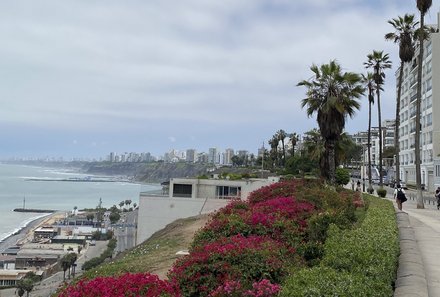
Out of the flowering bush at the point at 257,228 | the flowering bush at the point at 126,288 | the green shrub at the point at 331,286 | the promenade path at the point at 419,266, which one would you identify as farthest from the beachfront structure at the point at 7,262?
the green shrub at the point at 331,286

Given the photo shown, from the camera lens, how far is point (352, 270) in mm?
5480

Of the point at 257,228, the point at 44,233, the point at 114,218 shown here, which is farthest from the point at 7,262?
the point at 257,228

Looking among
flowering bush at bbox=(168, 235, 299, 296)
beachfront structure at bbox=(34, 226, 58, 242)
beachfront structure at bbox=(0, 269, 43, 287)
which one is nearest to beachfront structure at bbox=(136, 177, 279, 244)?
flowering bush at bbox=(168, 235, 299, 296)

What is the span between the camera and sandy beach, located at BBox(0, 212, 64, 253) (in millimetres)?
72887

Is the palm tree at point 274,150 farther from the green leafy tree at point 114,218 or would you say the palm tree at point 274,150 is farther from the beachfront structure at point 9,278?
the beachfront structure at point 9,278

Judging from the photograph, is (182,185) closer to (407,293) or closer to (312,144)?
(312,144)

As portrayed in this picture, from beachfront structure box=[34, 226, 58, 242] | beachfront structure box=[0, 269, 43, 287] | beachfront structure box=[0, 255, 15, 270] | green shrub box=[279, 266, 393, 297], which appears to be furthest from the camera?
beachfront structure box=[34, 226, 58, 242]

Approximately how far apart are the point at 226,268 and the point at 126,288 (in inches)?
70.1

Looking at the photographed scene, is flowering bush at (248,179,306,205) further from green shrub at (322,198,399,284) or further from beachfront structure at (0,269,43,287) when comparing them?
beachfront structure at (0,269,43,287)

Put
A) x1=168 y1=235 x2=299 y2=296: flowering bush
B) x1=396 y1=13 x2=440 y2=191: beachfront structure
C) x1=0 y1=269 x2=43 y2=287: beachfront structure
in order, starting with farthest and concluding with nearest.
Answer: x1=396 y1=13 x2=440 y2=191: beachfront structure → x1=0 y1=269 x2=43 y2=287: beachfront structure → x1=168 y1=235 x2=299 y2=296: flowering bush

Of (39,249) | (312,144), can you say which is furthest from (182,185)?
(39,249)

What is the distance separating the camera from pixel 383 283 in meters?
4.97

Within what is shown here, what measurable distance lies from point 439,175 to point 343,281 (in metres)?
49.1

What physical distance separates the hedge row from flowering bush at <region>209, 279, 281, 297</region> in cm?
15
